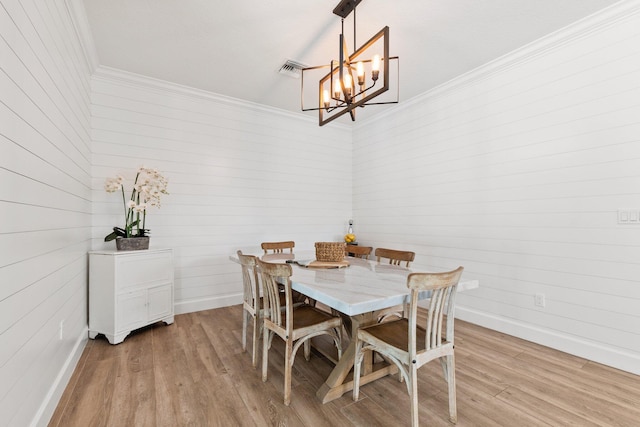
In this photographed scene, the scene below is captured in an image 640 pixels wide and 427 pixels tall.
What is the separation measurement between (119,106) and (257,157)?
66.8 inches

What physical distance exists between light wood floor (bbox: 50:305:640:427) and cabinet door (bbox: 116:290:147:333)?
0.19 meters

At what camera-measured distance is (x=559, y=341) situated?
2.59 m

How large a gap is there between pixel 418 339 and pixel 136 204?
2.98m

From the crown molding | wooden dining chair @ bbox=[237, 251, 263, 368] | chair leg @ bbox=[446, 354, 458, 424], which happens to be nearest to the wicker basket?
wooden dining chair @ bbox=[237, 251, 263, 368]

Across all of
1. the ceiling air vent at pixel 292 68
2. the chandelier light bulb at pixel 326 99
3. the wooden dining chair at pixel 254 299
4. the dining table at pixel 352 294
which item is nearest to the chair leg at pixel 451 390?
the dining table at pixel 352 294

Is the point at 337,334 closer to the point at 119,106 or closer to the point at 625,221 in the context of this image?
the point at 625,221

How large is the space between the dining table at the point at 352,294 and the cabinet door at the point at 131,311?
67.0 inches

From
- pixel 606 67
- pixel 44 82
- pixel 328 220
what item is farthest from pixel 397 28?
pixel 328 220

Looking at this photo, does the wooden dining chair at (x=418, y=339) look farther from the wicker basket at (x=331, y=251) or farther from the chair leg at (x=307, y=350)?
the wicker basket at (x=331, y=251)

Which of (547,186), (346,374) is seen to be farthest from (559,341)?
(346,374)

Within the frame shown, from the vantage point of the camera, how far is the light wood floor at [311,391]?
1.70m

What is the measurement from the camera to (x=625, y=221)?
227 cm

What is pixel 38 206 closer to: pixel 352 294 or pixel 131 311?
pixel 131 311

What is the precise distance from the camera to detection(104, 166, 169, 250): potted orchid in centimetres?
291
